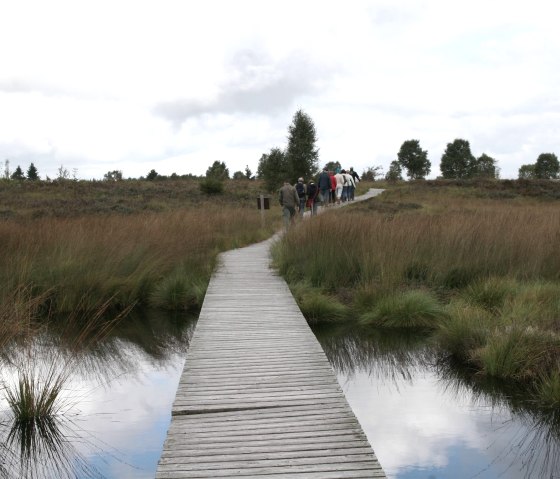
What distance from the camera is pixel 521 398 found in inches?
245

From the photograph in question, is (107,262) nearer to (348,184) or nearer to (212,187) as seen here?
(348,184)

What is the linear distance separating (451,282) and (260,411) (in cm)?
628

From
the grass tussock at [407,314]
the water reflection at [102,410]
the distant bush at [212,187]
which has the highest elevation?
the distant bush at [212,187]

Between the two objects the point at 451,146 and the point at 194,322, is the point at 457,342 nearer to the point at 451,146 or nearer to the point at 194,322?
the point at 194,322

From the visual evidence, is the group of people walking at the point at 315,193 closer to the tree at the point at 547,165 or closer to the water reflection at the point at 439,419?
the water reflection at the point at 439,419

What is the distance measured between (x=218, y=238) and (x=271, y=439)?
11.0m

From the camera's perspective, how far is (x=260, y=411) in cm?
490

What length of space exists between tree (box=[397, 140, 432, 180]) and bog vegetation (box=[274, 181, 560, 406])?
185 ft

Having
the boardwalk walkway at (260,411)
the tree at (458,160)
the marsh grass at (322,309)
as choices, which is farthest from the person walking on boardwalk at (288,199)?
the tree at (458,160)

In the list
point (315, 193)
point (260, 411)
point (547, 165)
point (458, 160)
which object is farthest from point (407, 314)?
point (547, 165)

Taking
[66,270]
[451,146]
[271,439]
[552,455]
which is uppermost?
[451,146]

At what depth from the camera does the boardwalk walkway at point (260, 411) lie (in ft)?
13.1

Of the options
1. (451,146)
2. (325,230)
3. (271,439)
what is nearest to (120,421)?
(271,439)

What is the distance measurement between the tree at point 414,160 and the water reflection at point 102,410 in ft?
204
